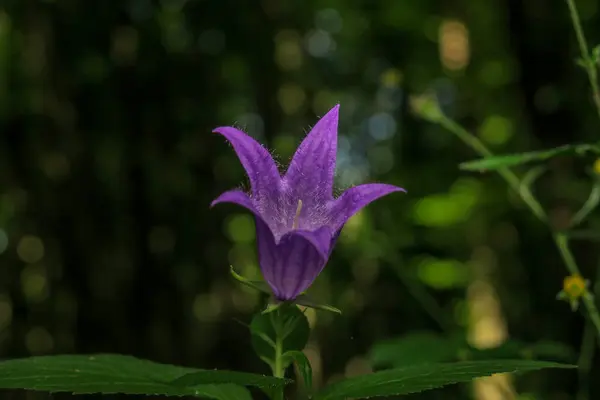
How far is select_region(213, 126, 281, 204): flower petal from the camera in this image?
1215 mm

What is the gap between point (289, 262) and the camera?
47.3 inches

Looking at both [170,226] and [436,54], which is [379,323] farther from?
[436,54]

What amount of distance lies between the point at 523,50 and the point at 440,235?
3814 mm

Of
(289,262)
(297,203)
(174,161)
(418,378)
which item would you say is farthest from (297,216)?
(174,161)

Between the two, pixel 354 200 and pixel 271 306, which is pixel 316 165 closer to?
pixel 354 200

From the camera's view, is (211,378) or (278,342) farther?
(278,342)

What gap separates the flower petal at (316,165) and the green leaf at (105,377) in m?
0.38

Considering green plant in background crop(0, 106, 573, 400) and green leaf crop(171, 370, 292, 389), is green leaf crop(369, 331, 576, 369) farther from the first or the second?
green leaf crop(171, 370, 292, 389)

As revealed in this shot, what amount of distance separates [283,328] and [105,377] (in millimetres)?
290

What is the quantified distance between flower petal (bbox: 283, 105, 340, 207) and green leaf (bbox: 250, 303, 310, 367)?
0.26 m

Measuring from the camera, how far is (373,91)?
9.47 m

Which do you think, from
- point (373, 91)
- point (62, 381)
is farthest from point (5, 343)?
point (62, 381)

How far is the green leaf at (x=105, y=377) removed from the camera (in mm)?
1020

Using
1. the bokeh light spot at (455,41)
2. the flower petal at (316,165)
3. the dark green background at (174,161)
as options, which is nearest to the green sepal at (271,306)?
the flower petal at (316,165)
